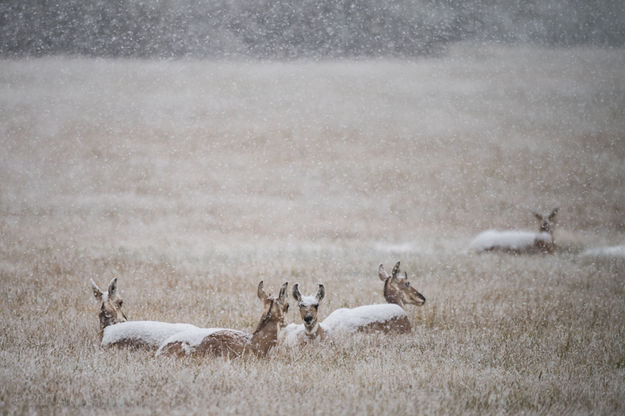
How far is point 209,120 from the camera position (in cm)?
2939

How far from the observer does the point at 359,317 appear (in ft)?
23.5

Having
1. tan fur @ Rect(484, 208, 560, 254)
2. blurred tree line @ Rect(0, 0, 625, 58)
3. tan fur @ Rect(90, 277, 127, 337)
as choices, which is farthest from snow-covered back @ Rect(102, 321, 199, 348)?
blurred tree line @ Rect(0, 0, 625, 58)

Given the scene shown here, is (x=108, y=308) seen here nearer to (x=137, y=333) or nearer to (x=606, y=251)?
(x=137, y=333)

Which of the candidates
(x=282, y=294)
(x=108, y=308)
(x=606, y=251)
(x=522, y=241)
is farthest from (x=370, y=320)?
(x=606, y=251)

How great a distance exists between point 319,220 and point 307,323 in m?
14.2

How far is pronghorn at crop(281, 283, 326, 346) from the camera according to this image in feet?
20.8

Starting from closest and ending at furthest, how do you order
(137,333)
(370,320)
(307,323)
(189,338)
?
(189,338)
(137,333)
(307,323)
(370,320)

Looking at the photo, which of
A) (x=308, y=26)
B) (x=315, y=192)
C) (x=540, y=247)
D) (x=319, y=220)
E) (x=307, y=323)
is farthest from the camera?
(x=308, y=26)

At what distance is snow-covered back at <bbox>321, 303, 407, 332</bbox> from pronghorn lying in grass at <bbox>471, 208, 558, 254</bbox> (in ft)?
30.9

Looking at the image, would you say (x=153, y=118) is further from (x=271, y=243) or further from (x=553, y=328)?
(x=553, y=328)

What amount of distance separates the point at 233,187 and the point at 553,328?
17.4m

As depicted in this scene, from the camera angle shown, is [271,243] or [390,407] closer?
[390,407]

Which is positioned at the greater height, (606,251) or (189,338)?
(606,251)

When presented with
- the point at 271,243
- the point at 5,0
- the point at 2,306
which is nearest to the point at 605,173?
the point at 271,243
